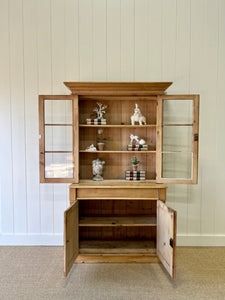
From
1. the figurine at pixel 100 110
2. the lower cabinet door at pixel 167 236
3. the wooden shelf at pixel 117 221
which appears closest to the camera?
the lower cabinet door at pixel 167 236

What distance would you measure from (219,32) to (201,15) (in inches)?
12.1

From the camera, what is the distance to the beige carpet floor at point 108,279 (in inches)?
63.7

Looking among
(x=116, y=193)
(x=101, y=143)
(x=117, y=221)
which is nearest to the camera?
(x=116, y=193)

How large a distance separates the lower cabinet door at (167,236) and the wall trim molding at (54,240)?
0.62 meters

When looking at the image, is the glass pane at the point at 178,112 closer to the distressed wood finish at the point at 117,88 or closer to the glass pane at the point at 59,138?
the distressed wood finish at the point at 117,88

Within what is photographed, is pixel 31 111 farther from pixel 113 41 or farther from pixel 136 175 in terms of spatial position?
pixel 136 175

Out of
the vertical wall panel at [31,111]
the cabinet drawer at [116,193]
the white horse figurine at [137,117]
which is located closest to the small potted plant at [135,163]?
the cabinet drawer at [116,193]

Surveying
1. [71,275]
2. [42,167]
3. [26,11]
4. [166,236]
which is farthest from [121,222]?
[26,11]

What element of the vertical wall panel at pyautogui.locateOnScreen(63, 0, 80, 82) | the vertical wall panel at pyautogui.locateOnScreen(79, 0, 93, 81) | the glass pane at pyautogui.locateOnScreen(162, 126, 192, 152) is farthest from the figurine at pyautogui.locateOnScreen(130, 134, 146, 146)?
the vertical wall panel at pyautogui.locateOnScreen(63, 0, 80, 82)

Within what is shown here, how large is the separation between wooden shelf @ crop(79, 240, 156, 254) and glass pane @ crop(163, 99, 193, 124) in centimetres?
152

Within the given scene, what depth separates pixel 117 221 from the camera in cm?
218

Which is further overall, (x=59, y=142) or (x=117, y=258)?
(x=59, y=142)

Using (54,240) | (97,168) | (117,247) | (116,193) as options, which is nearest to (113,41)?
(97,168)

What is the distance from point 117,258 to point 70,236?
655 millimetres
